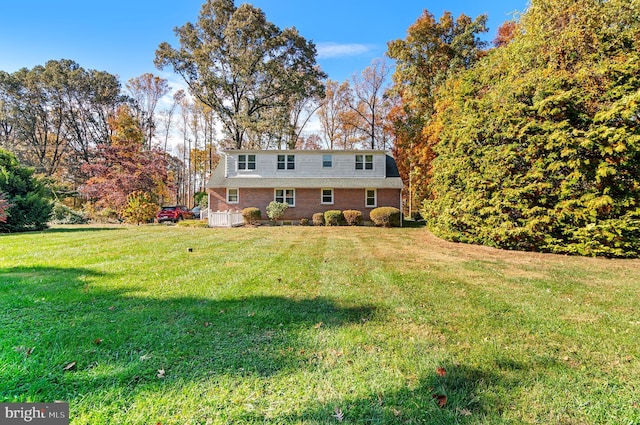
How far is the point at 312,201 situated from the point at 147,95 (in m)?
26.4

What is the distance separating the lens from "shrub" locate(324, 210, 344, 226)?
18.4m

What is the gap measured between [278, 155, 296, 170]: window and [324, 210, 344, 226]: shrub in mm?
4581

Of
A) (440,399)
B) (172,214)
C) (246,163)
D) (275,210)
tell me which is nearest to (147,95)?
(172,214)

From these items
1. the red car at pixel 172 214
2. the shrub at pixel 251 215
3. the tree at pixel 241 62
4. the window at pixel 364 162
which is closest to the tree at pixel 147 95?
the tree at pixel 241 62

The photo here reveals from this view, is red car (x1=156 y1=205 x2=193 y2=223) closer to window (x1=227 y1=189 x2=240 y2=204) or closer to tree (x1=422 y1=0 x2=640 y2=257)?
window (x1=227 y1=189 x2=240 y2=204)

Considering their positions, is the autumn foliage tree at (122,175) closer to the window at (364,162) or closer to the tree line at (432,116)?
the tree line at (432,116)

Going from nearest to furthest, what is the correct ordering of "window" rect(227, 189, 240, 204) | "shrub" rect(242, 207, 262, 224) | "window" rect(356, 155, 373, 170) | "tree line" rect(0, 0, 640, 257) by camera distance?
1. "tree line" rect(0, 0, 640, 257)
2. "shrub" rect(242, 207, 262, 224)
3. "window" rect(227, 189, 240, 204)
4. "window" rect(356, 155, 373, 170)

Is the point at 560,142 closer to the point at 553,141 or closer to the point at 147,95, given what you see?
the point at 553,141

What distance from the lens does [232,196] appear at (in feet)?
66.3

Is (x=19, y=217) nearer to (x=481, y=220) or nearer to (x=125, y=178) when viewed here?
(x=125, y=178)

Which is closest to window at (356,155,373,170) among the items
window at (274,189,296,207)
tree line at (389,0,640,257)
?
window at (274,189,296,207)

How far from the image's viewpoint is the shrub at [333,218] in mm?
18375

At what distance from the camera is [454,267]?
268 inches

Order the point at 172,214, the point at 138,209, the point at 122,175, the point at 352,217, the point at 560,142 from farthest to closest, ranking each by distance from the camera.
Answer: the point at 172,214
the point at 122,175
the point at 352,217
the point at 138,209
the point at 560,142
